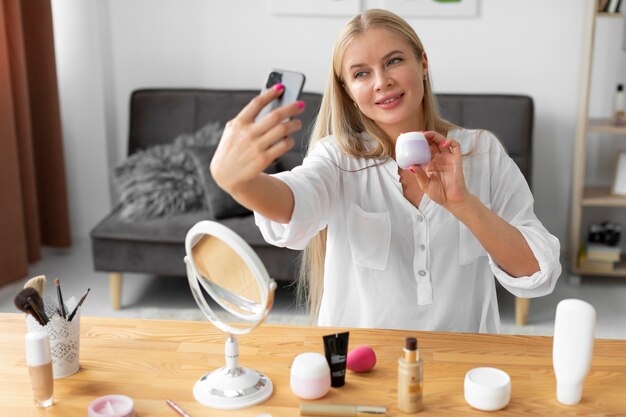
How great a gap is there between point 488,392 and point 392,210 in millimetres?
541

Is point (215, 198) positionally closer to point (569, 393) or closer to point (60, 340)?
point (60, 340)

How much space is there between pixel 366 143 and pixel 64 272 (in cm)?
260

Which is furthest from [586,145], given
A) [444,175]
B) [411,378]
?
[411,378]

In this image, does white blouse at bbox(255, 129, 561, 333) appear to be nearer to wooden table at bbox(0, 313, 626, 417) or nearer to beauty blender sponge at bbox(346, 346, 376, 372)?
wooden table at bbox(0, 313, 626, 417)

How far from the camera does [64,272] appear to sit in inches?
154

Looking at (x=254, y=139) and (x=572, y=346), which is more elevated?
(x=254, y=139)

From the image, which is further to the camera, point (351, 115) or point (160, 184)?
point (160, 184)

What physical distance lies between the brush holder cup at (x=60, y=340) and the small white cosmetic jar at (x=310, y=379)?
0.40m

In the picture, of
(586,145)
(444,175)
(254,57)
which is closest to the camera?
(444,175)

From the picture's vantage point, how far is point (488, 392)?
1.25 metres

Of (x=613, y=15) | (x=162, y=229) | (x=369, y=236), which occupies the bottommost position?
(x=162, y=229)

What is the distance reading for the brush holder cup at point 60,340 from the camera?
4.48 ft

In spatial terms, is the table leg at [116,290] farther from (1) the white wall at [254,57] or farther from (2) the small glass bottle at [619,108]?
(2) the small glass bottle at [619,108]

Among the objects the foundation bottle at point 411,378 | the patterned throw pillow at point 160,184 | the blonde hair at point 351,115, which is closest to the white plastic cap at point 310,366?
the foundation bottle at point 411,378
